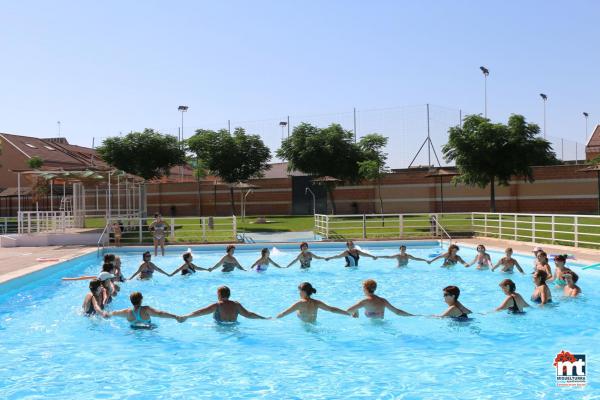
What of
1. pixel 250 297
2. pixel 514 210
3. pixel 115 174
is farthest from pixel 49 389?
pixel 514 210

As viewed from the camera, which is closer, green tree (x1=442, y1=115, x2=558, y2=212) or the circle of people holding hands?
the circle of people holding hands

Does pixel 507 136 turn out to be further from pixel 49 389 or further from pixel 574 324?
pixel 49 389

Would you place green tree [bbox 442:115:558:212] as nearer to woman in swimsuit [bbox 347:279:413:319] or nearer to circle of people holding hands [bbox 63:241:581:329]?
circle of people holding hands [bbox 63:241:581:329]

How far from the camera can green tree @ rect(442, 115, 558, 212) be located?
28531mm

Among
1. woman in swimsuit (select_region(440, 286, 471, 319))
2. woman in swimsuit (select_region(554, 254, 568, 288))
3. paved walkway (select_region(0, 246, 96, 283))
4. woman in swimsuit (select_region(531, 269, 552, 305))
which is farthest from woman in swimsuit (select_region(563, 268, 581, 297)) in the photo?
paved walkway (select_region(0, 246, 96, 283))

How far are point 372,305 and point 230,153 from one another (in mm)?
31376

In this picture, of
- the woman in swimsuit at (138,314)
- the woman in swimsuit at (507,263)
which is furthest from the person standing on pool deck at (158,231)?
the woman in swimsuit at (507,263)

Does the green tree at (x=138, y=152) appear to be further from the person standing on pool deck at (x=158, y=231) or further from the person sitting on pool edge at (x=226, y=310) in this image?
the person sitting on pool edge at (x=226, y=310)

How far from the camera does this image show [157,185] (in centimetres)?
4612

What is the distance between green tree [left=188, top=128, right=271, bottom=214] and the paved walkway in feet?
64.8

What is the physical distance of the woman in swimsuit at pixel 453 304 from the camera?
29.3 ft

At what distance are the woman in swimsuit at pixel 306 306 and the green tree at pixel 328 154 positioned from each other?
2887 cm

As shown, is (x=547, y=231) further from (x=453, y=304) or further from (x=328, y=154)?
(x=328, y=154)

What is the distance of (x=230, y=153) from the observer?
1554 inches
